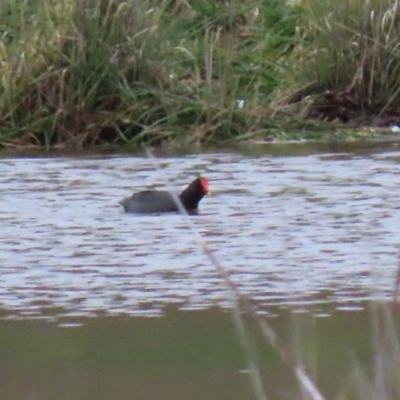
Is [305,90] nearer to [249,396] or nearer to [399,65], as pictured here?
[399,65]

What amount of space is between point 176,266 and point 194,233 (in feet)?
8.13

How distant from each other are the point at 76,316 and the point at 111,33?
7.46 m

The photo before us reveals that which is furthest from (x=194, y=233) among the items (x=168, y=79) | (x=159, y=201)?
(x=168, y=79)

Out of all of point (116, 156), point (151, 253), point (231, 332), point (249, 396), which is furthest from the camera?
point (116, 156)

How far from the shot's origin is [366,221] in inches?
385

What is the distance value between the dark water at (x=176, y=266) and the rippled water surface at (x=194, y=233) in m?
0.01

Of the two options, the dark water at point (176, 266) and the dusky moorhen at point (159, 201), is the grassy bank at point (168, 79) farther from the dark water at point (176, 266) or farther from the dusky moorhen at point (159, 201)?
the dusky moorhen at point (159, 201)

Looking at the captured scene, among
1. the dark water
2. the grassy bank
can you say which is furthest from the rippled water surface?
the grassy bank

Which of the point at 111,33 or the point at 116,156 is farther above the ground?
the point at 111,33

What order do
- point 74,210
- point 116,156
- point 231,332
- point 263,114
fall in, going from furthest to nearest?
point 263,114 < point 116,156 < point 74,210 < point 231,332

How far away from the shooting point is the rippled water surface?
7758 mm

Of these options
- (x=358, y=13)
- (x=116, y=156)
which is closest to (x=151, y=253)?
(x=116, y=156)

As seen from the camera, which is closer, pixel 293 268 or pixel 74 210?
pixel 293 268

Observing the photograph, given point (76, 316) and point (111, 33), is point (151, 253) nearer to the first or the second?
point (76, 316)
